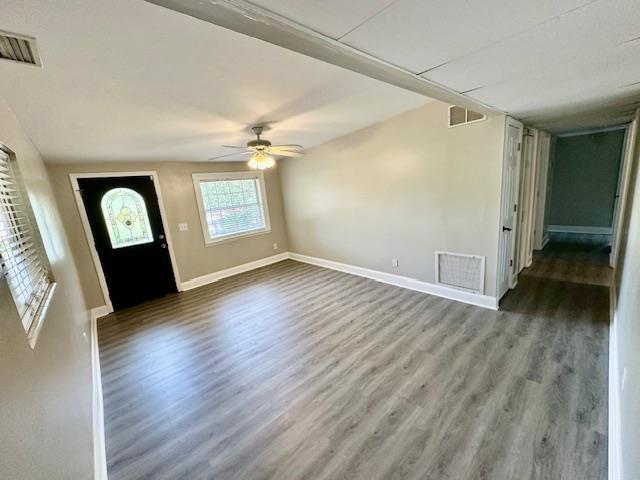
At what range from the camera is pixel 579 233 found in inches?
235

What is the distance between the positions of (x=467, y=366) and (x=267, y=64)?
9.20ft

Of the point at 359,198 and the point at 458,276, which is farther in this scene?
the point at 359,198

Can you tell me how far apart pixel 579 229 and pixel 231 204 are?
7784 millimetres

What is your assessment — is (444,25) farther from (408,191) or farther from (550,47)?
(408,191)

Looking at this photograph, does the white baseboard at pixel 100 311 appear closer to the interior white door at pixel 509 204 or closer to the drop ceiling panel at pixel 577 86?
the drop ceiling panel at pixel 577 86

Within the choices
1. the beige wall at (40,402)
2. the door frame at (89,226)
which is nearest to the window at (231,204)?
the door frame at (89,226)

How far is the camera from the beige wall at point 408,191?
301 centimetres

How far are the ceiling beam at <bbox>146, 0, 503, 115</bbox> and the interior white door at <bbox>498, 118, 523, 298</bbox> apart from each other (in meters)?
1.94

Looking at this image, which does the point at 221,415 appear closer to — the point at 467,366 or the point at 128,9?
the point at 467,366

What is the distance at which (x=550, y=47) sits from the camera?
125cm

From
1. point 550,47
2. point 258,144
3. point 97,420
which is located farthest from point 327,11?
point 97,420

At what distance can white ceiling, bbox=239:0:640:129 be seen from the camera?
920 millimetres

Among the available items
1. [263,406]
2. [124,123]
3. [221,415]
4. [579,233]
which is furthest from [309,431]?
[579,233]

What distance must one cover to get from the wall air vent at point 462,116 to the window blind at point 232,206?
3.78m
